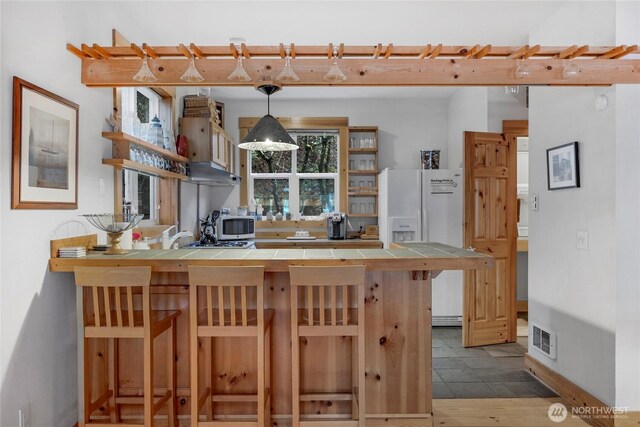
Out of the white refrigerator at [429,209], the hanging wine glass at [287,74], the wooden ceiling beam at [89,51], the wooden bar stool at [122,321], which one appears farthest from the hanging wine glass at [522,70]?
the wooden ceiling beam at [89,51]

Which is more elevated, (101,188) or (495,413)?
(101,188)

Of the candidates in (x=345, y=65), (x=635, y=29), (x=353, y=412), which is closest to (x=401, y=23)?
(x=345, y=65)

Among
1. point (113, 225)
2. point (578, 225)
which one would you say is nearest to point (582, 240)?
point (578, 225)

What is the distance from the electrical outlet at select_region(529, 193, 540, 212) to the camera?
309 centimetres

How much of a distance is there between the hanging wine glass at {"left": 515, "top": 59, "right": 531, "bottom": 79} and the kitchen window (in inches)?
128

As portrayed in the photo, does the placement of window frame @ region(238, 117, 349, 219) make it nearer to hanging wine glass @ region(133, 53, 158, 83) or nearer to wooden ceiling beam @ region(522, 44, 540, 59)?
hanging wine glass @ region(133, 53, 158, 83)

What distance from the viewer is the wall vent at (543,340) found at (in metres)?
2.89

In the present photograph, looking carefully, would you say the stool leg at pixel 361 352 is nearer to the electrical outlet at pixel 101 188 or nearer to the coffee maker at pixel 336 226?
the electrical outlet at pixel 101 188

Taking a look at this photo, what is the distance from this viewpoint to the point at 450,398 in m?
2.79

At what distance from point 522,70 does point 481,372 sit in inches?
95.4

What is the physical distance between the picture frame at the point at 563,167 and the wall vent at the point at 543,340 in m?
1.13

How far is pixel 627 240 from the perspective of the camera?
230cm

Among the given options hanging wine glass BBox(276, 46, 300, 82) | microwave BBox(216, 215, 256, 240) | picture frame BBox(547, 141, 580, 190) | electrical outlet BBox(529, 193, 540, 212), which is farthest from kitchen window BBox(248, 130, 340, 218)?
hanging wine glass BBox(276, 46, 300, 82)

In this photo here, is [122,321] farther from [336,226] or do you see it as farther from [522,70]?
[336,226]
